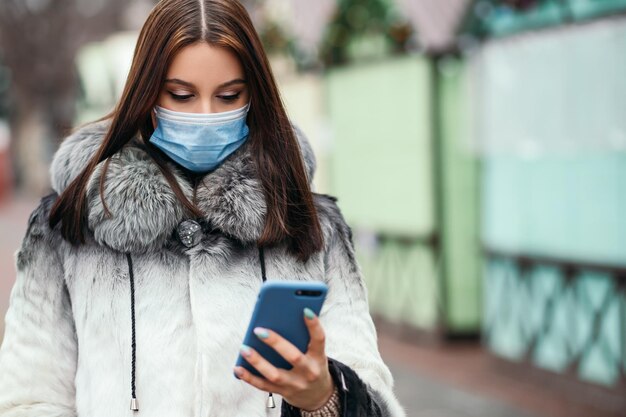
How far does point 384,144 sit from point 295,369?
26.2ft

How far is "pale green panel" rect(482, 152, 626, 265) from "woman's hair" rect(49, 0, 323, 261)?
4.78 meters

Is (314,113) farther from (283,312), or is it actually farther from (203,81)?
(283,312)

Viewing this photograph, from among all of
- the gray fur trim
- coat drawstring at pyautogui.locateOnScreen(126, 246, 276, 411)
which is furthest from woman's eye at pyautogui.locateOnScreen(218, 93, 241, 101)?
coat drawstring at pyautogui.locateOnScreen(126, 246, 276, 411)

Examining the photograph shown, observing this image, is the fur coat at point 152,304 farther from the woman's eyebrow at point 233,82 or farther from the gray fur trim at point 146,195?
the woman's eyebrow at point 233,82

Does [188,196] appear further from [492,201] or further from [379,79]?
[379,79]

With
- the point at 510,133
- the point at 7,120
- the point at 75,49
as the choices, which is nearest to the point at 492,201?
the point at 510,133

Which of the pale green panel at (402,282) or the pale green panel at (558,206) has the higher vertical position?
the pale green panel at (558,206)

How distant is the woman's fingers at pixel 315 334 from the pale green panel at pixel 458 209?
7289 millimetres

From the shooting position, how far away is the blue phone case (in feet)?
5.91

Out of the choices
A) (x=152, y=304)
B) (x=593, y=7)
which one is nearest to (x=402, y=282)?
(x=593, y=7)

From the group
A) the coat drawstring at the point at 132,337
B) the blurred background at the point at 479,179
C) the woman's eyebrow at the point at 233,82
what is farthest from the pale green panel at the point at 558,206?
the coat drawstring at the point at 132,337

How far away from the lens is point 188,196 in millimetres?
2227

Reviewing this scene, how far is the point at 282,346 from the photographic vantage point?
1.80 meters

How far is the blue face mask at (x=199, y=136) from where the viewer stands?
216 cm
